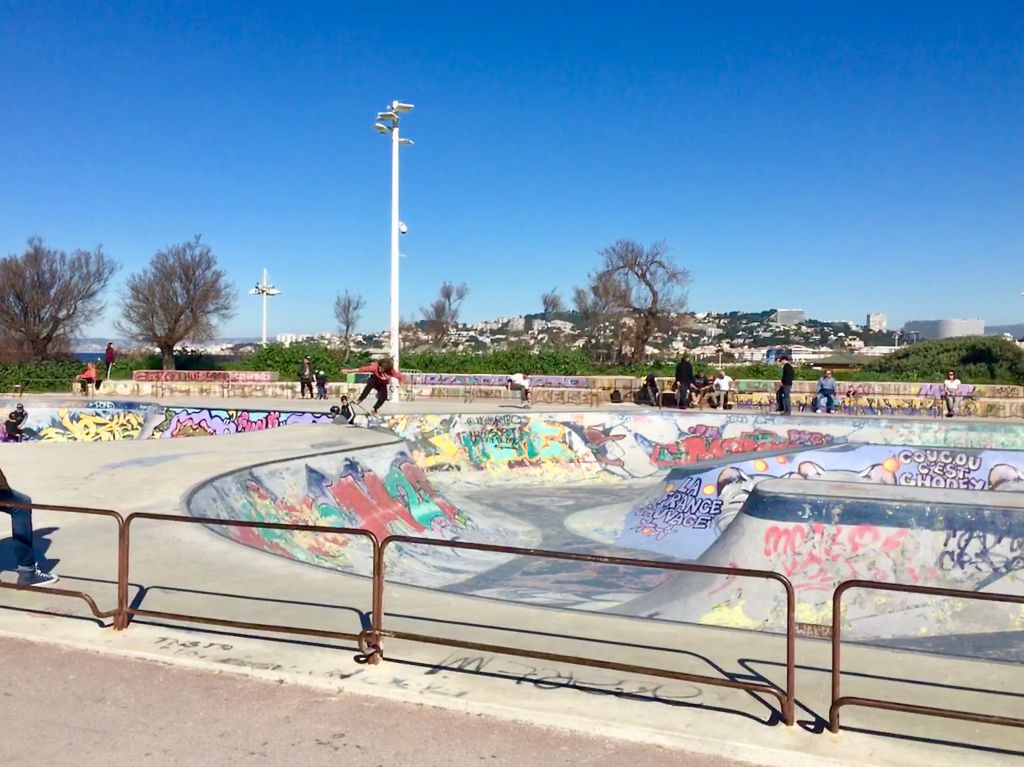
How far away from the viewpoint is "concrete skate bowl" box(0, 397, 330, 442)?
2222 cm

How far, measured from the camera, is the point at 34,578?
19.4 feet

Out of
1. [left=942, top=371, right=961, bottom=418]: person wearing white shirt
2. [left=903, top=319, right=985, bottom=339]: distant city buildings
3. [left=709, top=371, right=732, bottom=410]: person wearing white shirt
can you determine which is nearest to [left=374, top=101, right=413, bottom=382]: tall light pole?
[left=709, top=371, right=732, bottom=410]: person wearing white shirt

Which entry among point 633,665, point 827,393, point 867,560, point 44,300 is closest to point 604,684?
point 633,665

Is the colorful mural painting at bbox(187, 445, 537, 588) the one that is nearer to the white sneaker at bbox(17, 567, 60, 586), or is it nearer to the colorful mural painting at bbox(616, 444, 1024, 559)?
the colorful mural painting at bbox(616, 444, 1024, 559)

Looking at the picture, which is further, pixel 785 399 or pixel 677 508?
pixel 785 399

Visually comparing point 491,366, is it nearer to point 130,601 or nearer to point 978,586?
point 978,586

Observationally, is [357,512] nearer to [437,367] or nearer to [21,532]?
[21,532]

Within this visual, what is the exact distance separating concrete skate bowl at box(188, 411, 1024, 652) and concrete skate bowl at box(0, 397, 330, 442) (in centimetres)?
484

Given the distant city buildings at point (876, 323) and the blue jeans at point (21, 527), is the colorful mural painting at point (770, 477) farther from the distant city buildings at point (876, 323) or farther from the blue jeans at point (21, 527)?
the distant city buildings at point (876, 323)

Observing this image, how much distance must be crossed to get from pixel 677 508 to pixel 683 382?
956cm

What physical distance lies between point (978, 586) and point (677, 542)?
198 inches

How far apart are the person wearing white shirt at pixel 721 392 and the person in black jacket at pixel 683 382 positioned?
140 cm

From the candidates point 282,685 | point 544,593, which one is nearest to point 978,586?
point 544,593

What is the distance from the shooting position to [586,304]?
171ft
